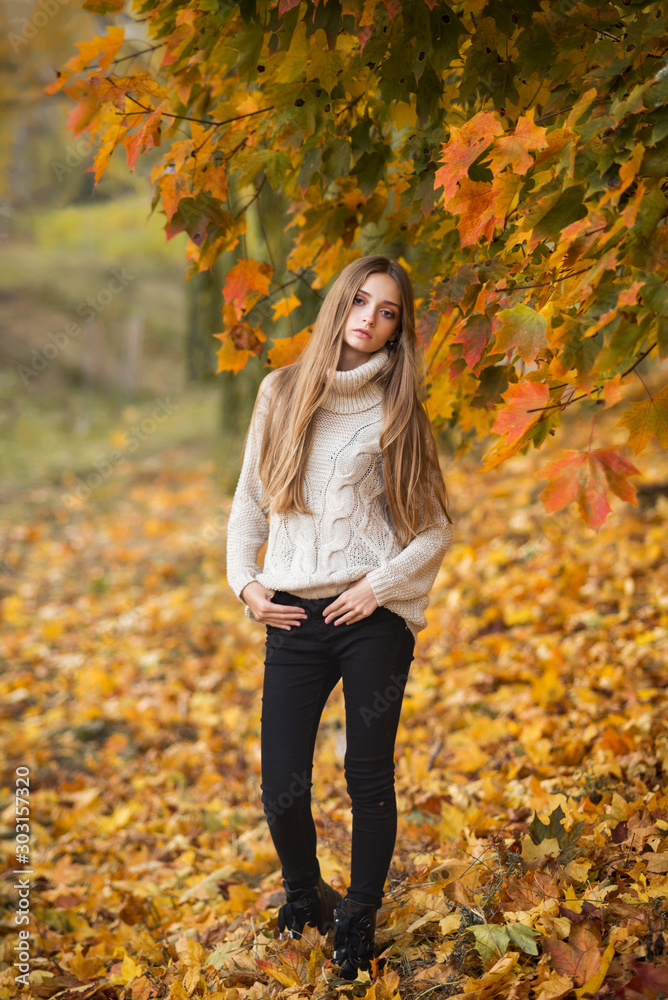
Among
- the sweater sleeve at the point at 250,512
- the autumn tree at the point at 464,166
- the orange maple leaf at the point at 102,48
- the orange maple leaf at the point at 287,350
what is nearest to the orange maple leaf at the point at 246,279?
the autumn tree at the point at 464,166

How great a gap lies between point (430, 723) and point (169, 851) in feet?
4.14

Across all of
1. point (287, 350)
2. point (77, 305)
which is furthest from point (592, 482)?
point (77, 305)

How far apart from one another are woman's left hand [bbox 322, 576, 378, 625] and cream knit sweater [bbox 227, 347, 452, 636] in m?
0.03

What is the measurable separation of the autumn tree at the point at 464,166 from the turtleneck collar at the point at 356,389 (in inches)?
6.0

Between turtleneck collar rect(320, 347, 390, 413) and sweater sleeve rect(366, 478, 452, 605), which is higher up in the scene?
turtleneck collar rect(320, 347, 390, 413)

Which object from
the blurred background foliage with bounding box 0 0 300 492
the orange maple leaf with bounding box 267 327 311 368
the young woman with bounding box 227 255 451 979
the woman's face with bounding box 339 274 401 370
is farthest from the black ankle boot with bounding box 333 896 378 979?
the blurred background foliage with bounding box 0 0 300 492

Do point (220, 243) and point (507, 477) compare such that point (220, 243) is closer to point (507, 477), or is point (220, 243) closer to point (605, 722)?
point (605, 722)

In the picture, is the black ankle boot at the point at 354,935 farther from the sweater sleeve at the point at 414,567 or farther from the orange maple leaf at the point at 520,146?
the orange maple leaf at the point at 520,146

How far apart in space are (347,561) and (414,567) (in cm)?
17

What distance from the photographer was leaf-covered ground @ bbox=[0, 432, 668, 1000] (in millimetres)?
1765

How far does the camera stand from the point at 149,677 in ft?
15.1

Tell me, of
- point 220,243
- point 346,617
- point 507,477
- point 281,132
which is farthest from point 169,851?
point 507,477

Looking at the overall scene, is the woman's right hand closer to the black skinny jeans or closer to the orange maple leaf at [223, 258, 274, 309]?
the black skinny jeans

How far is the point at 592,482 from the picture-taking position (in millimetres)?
1452
